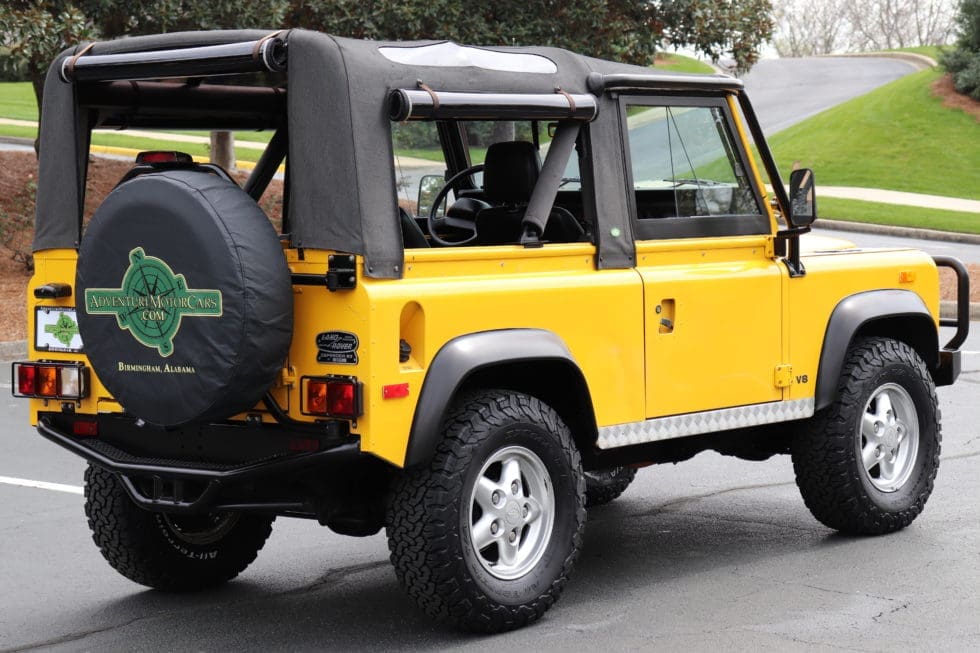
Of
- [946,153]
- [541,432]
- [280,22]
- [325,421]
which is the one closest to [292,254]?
[325,421]

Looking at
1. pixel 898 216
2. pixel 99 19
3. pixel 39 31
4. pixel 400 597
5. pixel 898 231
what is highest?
pixel 99 19

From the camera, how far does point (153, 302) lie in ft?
16.7

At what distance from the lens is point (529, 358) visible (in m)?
5.36

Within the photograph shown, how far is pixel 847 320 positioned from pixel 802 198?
0.67 m

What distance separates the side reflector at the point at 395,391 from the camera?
16.2 ft

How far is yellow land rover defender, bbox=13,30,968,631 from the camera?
5.00 m

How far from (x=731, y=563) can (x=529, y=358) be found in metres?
1.76

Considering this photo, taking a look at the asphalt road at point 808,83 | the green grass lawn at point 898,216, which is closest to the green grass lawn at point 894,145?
the asphalt road at point 808,83

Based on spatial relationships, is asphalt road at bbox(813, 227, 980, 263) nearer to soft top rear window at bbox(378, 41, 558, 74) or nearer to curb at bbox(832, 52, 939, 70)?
soft top rear window at bbox(378, 41, 558, 74)

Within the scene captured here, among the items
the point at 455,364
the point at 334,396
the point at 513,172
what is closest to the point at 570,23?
the point at 513,172

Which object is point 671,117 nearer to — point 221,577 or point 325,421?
point 325,421

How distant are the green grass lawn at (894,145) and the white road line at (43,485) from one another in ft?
88.9

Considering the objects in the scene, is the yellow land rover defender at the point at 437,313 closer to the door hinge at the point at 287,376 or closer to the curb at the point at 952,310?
the door hinge at the point at 287,376

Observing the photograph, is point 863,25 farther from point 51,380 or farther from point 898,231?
point 51,380
